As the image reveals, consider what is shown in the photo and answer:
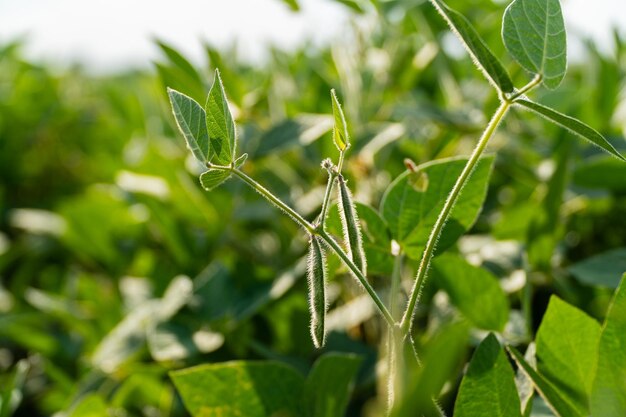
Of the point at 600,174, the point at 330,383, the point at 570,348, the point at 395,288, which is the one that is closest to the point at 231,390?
the point at 330,383

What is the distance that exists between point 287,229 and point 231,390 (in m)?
0.46

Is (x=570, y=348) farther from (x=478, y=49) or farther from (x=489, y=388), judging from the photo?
(x=478, y=49)

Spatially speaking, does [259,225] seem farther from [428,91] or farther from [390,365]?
[390,365]

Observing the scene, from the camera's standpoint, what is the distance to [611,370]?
53cm

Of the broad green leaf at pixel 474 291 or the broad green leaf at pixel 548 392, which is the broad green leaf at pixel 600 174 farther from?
the broad green leaf at pixel 548 392

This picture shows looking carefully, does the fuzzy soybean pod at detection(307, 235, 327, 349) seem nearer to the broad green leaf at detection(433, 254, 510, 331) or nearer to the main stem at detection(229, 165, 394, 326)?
the main stem at detection(229, 165, 394, 326)

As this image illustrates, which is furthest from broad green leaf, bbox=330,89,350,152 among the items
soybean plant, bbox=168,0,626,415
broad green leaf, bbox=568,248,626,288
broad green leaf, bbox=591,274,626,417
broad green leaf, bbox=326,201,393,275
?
broad green leaf, bbox=568,248,626,288

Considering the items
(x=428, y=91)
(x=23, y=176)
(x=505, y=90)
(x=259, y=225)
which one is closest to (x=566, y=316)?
(x=505, y=90)

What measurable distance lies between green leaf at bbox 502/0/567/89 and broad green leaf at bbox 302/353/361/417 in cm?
30

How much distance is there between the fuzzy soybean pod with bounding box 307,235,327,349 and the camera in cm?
48

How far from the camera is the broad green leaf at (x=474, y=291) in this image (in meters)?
0.70

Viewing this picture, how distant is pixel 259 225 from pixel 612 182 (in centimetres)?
56

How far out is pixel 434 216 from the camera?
2.08 ft

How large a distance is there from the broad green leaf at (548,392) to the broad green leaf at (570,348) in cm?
3
